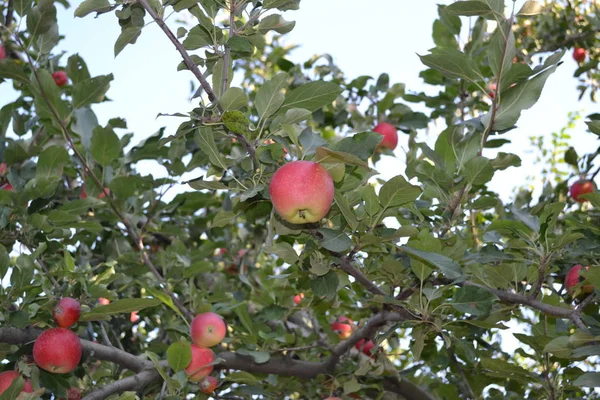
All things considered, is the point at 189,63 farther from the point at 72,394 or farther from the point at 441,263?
the point at 72,394

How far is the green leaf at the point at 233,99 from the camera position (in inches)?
59.0

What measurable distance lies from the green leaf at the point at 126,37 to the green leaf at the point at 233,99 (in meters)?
0.39

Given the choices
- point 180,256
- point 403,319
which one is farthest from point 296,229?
point 180,256

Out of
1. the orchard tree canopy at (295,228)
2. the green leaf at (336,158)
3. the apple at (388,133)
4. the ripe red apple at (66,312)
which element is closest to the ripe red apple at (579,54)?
the orchard tree canopy at (295,228)

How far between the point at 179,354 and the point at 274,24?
1057mm

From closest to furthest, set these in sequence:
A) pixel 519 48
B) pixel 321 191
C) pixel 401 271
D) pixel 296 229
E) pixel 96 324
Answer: pixel 321 191, pixel 296 229, pixel 401 271, pixel 96 324, pixel 519 48

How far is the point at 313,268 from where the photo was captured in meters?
1.71

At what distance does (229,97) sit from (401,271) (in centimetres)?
78

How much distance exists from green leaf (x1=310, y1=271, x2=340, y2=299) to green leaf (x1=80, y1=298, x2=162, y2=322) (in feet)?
1.68

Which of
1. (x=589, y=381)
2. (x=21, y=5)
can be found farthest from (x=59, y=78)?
(x=589, y=381)

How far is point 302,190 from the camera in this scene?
1436 mm

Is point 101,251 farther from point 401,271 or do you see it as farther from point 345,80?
point 401,271

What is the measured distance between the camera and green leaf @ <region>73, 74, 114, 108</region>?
8.09 feet

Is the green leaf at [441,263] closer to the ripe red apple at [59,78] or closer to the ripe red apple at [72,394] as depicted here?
the ripe red apple at [72,394]
